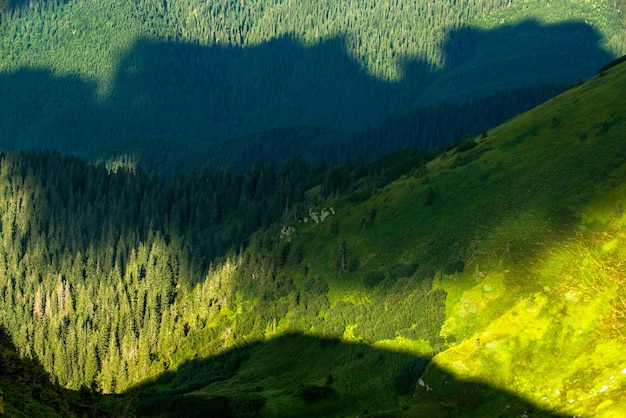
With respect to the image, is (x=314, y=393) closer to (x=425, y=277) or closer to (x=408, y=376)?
(x=408, y=376)

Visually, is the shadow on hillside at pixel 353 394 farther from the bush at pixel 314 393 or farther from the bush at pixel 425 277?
the bush at pixel 425 277

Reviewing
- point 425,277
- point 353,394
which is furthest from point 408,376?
point 425,277

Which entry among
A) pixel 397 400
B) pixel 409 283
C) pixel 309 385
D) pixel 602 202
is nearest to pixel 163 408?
pixel 309 385

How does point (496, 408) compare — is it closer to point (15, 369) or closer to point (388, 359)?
point (388, 359)

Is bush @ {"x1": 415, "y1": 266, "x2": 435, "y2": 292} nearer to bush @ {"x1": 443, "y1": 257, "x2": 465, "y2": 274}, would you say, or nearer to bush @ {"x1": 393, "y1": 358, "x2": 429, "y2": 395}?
bush @ {"x1": 443, "y1": 257, "x2": 465, "y2": 274}

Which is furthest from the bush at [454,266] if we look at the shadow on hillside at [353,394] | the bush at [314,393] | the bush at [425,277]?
the bush at [314,393]

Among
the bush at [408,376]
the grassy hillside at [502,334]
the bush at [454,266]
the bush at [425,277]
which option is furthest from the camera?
the bush at [425,277]

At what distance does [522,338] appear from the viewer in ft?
527

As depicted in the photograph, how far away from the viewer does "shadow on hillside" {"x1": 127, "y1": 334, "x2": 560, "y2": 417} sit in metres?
150

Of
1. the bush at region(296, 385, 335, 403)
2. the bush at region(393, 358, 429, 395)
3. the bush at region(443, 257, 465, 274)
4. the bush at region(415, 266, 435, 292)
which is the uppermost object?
the bush at region(443, 257, 465, 274)

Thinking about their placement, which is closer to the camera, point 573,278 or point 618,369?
point 618,369

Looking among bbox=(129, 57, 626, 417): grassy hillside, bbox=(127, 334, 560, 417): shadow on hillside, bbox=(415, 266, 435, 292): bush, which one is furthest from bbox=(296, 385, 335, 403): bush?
bbox=(415, 266, 435, 292): bush

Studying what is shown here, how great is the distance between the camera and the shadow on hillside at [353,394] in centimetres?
15025

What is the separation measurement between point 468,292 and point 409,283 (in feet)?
61.2
